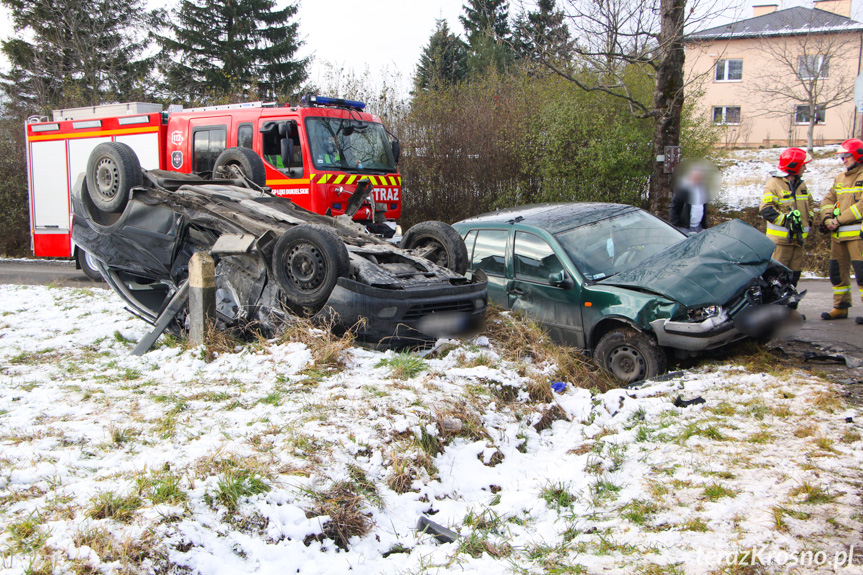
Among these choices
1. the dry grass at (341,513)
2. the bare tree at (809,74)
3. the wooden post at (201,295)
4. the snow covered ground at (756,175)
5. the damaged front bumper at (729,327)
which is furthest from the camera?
the bare tree at (809,74)

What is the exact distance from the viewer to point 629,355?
16.9ft

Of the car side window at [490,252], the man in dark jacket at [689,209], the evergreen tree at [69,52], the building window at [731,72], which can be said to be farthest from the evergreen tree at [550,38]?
the building window at [731,72]

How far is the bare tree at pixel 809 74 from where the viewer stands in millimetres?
23516

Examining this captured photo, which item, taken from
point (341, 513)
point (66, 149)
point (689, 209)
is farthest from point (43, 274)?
point (341, 513)

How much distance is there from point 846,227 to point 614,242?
10.7 ft

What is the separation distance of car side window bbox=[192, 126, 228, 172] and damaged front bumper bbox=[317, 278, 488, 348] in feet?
20.9

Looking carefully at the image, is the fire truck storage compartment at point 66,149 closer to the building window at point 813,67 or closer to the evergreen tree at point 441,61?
the evergreen tree at point 441,61

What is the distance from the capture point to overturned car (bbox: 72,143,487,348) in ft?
16.8

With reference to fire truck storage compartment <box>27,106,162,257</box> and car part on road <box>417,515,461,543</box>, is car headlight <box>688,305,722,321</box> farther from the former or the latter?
fire truck storage compartment <box>27,106,162,257</box>

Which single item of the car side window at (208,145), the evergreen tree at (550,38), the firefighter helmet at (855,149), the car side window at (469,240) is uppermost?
the evergreen tree at (550,38)

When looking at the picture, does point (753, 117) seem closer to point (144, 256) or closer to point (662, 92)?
point (662, 92)

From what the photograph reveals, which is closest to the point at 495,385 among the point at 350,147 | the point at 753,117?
the point at 350,147

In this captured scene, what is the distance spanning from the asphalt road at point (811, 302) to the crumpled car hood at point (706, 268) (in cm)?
124

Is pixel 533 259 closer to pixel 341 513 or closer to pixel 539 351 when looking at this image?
pixel 539 351
